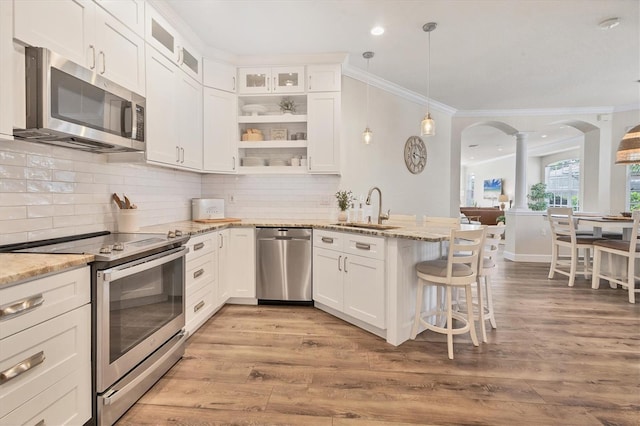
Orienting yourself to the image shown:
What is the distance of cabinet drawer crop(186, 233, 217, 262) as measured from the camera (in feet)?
8.11

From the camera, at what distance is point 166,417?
5.31 feet

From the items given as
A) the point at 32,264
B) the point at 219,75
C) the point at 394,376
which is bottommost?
the point at 394,376

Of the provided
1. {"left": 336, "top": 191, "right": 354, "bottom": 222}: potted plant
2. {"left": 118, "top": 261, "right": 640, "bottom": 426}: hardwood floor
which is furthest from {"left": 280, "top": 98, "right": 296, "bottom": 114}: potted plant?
{"left": 118, "top": 261, "right": 640, "bottom": 426}: hardwood floor

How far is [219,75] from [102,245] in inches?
95.0

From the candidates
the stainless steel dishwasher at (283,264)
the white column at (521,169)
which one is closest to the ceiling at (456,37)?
the white column at (521,169)

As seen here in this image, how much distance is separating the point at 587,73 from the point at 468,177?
38.1 feet

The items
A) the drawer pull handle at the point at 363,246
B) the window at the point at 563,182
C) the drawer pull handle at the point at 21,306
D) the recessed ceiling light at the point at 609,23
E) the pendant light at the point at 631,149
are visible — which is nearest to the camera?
the drawer pull handle at the point at 21,306

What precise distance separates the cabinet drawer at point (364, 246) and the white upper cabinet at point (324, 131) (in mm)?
1062

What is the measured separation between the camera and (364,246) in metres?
2.61

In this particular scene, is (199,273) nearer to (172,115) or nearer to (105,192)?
(105,192)

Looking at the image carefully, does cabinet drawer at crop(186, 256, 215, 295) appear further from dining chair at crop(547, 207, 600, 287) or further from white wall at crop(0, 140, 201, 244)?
dining chair at crop(547, 207, 600, 287)

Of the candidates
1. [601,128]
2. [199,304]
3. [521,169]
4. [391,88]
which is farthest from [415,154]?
[199,304]

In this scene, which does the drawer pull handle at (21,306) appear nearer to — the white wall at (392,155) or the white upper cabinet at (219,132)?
the white upper cabinet at (219,132)

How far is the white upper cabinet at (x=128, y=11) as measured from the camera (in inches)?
77.3
